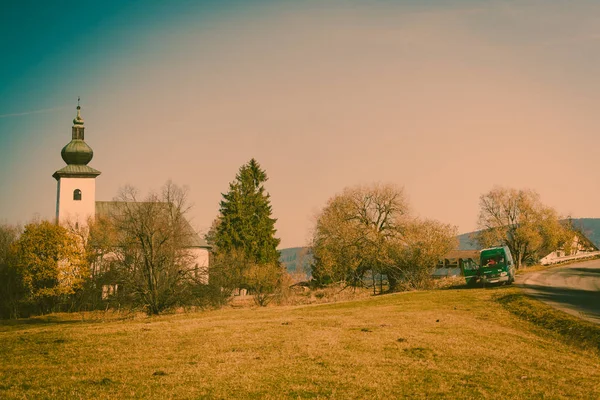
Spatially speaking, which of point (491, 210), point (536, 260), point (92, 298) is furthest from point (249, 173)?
point (536, 260)

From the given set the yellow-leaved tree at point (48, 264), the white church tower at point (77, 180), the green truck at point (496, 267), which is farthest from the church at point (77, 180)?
the green truck at point (496, 267)

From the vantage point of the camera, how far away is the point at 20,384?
35.8 feet

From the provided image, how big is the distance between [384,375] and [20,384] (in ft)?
25.0

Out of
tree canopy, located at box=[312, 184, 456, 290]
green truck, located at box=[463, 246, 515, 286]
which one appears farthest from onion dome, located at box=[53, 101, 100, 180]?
green truck, located at box=[463, 246, 515, 286]

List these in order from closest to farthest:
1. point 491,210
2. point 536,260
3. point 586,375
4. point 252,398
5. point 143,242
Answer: point 252,398 → point 586,375 → point 143,242 → point 491,210 → point 536,260

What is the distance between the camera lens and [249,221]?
227 feet

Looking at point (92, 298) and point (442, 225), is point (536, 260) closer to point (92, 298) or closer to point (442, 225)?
point (442, 225)

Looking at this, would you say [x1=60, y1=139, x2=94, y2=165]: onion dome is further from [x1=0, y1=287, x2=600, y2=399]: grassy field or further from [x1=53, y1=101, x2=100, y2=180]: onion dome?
[x1=0, y1=287, x2=600, y2=399]: grassy field

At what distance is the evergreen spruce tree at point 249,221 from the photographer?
222 ft

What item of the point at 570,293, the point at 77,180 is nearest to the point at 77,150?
the point at 77,180

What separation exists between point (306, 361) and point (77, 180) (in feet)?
217

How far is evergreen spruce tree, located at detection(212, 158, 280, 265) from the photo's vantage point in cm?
6775

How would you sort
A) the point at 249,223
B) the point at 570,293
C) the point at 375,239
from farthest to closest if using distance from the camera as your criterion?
the point at 249,223 < the point at 375,239 < the point at 570,293

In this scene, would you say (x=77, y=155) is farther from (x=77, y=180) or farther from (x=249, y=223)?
(x=249, y=223)
